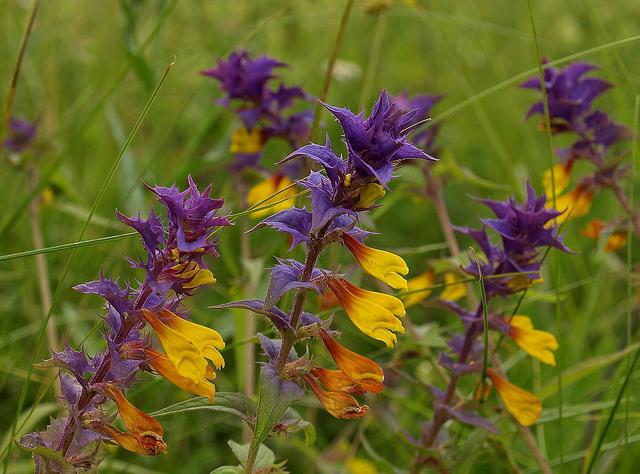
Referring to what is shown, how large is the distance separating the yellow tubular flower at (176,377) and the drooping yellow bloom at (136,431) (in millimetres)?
39

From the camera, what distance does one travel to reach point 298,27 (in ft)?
9.64

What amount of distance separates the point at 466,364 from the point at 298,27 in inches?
80.7

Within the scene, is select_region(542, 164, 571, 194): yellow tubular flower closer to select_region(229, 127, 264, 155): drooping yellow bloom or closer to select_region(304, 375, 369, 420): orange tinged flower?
select_region(229, 127, 264, 155): drooping yellow bloom

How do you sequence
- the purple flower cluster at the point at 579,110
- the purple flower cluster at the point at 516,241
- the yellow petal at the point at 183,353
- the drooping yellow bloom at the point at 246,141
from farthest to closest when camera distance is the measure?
1. the drooping yellow bloom at the point at 246,141
2. the purple flower cluster at the point at 579,110
3. the purple flower cluster at the point at 516,241
4. the yellow petal at the point at 183,353

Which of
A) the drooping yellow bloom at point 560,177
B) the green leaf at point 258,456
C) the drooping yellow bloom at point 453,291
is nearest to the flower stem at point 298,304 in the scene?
the green leaf at point 258,456

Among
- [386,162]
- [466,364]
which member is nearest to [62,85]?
[466,364]

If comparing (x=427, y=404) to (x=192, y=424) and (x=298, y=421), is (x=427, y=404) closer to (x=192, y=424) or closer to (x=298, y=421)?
(x=192, y=424)

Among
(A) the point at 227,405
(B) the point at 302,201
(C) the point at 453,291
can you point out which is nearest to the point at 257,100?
(B) the point at 302,201

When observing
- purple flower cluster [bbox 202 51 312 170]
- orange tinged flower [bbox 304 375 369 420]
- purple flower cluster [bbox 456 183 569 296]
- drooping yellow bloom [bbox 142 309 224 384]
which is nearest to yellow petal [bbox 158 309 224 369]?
drooping yellow bloom [bbox 142 309 224 384]

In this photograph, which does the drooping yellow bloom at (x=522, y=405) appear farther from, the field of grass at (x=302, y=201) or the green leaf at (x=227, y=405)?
the green leaf at (x=227, y=405)

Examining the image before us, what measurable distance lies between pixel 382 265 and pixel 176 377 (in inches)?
8.4

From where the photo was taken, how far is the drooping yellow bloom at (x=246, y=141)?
4.80ft

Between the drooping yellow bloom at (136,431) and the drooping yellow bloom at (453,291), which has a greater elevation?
the drooping yellow bloom at (453,291)

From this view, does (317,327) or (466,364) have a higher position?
(317,327)
